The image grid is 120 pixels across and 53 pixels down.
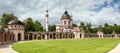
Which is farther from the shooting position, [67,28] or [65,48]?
[67,28]

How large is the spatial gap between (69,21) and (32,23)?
16.0 metres

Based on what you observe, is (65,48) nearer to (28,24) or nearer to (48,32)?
(48,32)

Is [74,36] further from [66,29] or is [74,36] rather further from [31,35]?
[31,35]

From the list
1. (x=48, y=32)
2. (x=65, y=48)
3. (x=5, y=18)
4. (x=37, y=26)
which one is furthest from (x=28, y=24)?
(x=65, y=48)

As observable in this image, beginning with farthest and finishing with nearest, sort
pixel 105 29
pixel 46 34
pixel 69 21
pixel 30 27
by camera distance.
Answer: pixel 105 29 → pixel 69 21 → pixel 30 27 → pixel 46 34

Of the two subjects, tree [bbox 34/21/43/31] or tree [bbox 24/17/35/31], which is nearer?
tree [bbox 24/17/35/31]

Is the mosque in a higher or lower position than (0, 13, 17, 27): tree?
lower

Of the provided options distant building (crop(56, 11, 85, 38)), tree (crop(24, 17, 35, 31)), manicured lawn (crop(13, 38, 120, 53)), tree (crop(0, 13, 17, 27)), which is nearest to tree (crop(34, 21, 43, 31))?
tree (crop(24, 17, 35, 31))

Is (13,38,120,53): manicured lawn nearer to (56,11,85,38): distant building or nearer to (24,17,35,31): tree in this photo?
(24,17,35,31): tree

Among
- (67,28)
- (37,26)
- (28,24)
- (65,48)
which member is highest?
(28,24)

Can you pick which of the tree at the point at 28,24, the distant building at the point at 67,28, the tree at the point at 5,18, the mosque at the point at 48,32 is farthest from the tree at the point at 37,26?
the tree at the point at 5,18

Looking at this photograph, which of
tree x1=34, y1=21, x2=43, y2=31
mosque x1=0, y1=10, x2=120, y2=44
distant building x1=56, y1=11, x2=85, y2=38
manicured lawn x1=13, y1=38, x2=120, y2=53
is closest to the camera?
manicured lawn x1=13, y1=38, x2=120, y2=53

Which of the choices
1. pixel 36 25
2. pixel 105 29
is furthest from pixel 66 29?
pixel 105 29

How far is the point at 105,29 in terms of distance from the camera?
126438mm
